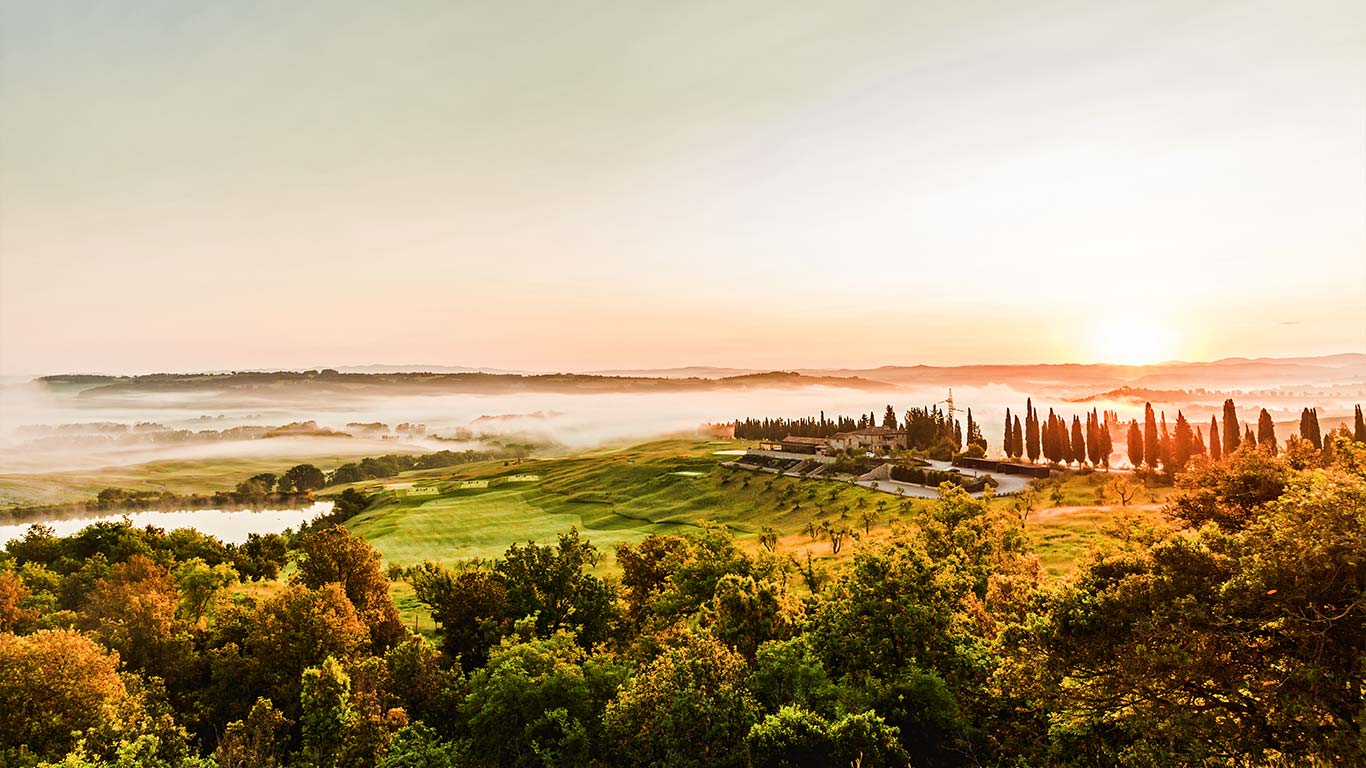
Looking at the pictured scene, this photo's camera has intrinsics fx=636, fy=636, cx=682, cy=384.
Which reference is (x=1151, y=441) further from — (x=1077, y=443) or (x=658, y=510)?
(x=658, y=510)

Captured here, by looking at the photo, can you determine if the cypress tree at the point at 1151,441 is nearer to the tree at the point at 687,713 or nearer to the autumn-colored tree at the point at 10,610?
the tree at the point at 687,713

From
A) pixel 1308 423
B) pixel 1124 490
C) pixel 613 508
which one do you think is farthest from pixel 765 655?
pixel 1308 423

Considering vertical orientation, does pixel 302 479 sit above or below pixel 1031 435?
below

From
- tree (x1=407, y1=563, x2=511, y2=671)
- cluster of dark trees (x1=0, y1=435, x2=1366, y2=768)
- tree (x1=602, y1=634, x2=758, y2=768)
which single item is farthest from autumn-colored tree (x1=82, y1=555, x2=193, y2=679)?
tree (x1=602, y1=634, x2=758, y2=768)

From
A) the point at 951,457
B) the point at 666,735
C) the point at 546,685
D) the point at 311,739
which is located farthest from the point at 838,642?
the point at 951,457

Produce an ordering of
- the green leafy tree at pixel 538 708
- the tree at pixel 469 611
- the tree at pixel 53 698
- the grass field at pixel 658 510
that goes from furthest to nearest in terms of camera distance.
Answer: the grass field at pixel 658 510 → the tree at pixel 469 611 → the tree at pixel 53 698 → the green leafy tree at pixel 538 708

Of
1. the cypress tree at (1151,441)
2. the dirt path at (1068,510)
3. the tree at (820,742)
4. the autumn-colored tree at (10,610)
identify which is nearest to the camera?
the tree at (820,742)

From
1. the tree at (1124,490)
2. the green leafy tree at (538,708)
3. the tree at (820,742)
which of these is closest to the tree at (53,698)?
the green leafy tree at (538,708)
